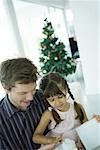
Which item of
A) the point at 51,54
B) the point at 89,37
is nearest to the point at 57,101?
the point at 89,37

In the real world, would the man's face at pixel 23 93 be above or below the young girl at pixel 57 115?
above

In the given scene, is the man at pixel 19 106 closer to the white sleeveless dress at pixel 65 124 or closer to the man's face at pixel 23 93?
the man's face at pixel 23 93

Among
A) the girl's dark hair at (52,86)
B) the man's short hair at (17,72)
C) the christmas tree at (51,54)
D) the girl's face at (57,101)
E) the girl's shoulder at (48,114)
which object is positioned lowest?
the christmas tree at (51,54)

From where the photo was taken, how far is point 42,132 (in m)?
1.27

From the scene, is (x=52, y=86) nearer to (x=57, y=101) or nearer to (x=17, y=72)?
(x=57, y=101)

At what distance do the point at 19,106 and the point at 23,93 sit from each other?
0.45 ft

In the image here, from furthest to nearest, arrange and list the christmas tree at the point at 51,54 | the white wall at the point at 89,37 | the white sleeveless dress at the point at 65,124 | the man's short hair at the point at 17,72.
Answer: the christmas tree at the point at 51,54 → the white wall at the point at 89,37 → the white sleeveless dress at the point at 65,124 → the man's short hair at the point at 17,72

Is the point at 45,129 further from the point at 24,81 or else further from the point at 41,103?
the point at 24,81

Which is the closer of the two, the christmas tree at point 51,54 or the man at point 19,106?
the man at point 19,106

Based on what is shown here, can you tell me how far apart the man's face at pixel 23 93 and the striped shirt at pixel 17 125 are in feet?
0.28

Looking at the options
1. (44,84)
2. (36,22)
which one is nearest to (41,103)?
(44,84)

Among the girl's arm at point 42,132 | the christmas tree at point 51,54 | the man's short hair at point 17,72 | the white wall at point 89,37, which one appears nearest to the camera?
the man's short hair at point 17,72

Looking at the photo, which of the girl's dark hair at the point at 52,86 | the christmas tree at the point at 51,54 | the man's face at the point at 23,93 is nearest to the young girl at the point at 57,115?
the girl's dark hair at the point at 52,86

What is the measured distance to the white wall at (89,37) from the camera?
6.61ft
